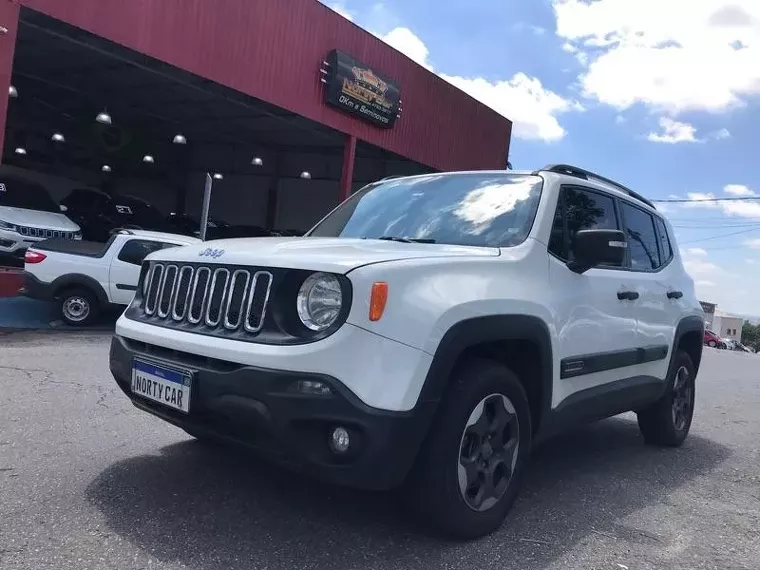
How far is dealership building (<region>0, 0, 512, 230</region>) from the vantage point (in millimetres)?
12008

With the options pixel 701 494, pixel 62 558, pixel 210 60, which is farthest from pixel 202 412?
pixel 210 60

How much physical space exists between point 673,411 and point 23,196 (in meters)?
14.4

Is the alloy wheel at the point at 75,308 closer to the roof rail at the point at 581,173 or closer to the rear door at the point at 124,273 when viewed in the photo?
the rear door at the point at 124,273

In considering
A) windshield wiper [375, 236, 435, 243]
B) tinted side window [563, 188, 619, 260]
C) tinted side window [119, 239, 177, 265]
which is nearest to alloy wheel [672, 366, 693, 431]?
tinted side window [563, 188, 619, 260]

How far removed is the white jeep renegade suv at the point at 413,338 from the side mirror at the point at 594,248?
0.04 ft

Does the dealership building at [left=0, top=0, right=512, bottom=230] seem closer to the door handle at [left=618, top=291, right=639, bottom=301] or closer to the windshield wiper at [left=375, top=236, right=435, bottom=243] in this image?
the windshield wiper at [left=375, top=236, right=435, bottom=243]

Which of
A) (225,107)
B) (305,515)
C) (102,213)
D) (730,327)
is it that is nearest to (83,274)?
(305,515)

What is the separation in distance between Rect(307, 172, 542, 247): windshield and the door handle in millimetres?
929

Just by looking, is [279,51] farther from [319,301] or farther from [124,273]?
[319,301]

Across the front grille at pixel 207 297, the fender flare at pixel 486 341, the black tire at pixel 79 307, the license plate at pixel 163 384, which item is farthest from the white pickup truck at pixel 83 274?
the fender flare at pixel 486 341

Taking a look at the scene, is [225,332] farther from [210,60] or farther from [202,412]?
[210,60]

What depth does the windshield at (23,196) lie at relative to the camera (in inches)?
583

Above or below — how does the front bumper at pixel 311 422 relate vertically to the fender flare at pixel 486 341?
below

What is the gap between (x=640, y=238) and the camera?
4957 mm
